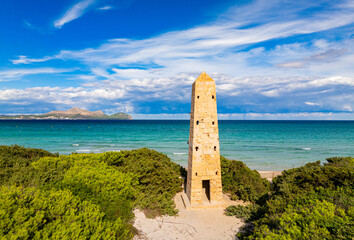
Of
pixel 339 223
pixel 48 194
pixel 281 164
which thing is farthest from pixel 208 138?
pixel 281 164

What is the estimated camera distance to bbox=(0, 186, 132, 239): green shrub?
18.1 feet

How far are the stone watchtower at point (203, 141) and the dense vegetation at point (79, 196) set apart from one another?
226cm

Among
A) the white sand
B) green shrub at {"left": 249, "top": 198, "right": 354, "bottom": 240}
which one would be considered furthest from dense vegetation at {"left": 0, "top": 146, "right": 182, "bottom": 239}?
green shrub at {"left": 249, "top": 198, "right": 354, "bottom": 240}

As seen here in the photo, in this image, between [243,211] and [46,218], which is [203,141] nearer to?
[243,211]

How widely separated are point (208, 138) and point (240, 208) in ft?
16.4

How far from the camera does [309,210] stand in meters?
7.45

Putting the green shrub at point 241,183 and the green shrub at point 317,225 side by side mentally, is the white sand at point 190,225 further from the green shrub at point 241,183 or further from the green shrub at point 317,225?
the green shrub at point 317,225

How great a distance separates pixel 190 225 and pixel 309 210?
6.66 metres

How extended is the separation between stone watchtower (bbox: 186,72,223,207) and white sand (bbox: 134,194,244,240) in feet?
3.18

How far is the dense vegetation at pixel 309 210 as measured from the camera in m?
6.23

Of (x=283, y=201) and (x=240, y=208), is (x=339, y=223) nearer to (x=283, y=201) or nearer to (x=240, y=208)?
(x=283, y=201)

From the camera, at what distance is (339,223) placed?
6.26 metres

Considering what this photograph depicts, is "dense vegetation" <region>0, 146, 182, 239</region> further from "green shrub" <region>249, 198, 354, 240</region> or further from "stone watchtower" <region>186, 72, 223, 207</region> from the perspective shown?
"green shrub" <region>249, 198, 354, 240</region>

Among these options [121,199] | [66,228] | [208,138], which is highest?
[208,138]
